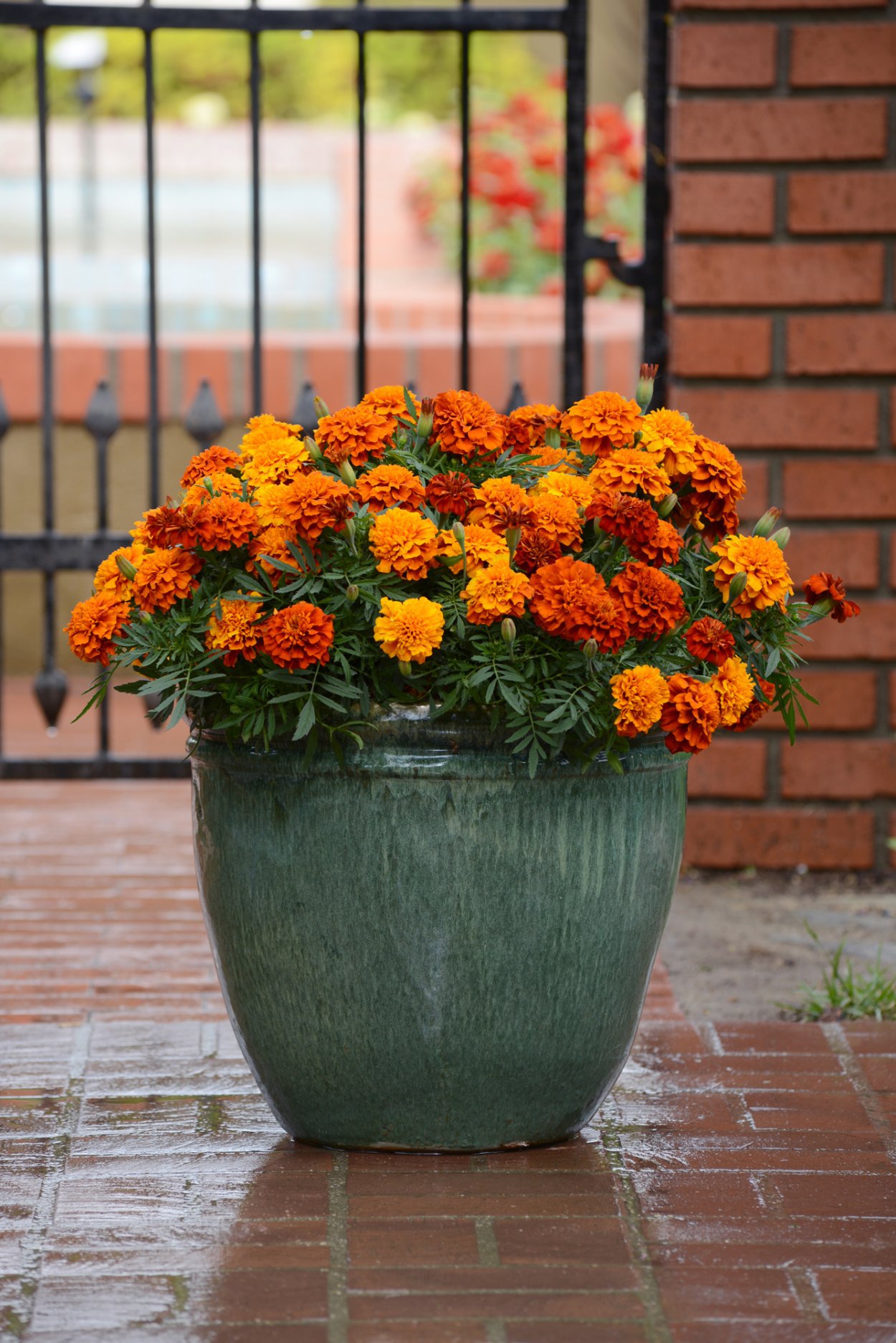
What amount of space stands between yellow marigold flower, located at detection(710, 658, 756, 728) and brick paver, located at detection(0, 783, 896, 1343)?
600 mm

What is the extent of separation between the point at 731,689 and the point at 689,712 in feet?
0.28

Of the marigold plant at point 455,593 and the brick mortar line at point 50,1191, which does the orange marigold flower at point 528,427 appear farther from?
the brick mortar line at point 50,1191

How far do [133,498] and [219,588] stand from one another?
3.96 m

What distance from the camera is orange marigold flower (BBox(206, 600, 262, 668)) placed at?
204 cm

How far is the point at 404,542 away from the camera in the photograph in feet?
6.61

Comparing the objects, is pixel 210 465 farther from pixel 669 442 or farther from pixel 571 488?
pixel 669 442

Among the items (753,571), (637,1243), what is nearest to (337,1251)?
(637,1243)

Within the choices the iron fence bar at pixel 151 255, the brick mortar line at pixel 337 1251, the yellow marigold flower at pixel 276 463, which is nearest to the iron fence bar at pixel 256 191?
the iron fence bar at pixel 151 255

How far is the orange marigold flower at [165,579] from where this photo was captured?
2.10 metres

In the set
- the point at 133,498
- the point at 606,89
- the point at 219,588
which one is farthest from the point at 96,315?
the point at 219,588

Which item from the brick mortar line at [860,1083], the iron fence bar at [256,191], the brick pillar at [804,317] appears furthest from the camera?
the iron fence bar at [256,191]

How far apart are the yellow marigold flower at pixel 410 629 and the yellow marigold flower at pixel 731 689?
0.37 m

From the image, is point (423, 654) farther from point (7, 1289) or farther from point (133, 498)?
point (133, 498)

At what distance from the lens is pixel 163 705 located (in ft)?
7.02
